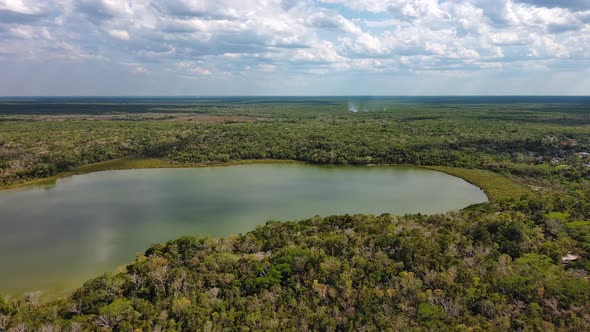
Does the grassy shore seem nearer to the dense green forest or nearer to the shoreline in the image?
the shoreline

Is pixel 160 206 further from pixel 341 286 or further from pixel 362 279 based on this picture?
pixel 362 279

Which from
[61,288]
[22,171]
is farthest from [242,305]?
[22,171]

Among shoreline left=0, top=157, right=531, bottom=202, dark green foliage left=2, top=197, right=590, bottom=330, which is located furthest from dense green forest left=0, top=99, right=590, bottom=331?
shoreline left=0, top=157, right=531, bottom=202

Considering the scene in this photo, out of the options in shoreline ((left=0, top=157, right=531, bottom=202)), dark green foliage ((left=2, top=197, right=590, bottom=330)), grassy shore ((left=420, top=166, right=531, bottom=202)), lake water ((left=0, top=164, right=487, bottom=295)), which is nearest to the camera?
dark green foliage ((left=2, top=197, right=590, bottom=330))

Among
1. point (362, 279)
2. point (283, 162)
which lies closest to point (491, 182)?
point (283, 162)

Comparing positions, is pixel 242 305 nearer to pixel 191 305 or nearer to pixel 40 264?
pixel 191 305
